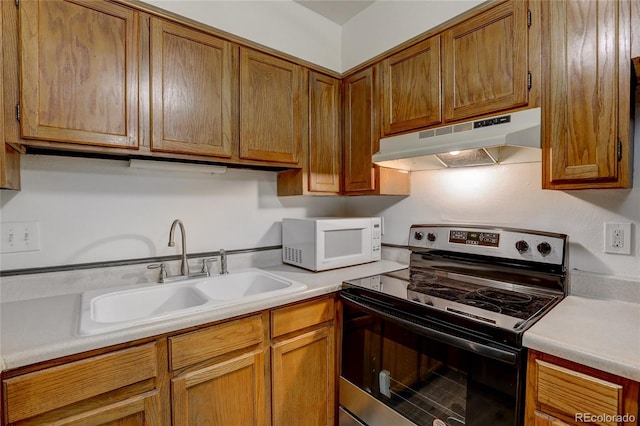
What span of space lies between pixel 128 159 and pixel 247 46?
0.85 metres

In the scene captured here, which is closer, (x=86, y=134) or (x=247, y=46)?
(x=86, y=134)

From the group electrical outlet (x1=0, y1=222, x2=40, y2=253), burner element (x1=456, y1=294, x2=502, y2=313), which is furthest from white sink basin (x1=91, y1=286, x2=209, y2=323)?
burner element (x1=456, y1=294, x2=502, y2=313)

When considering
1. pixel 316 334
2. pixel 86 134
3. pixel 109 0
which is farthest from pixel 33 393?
pixel 109 0

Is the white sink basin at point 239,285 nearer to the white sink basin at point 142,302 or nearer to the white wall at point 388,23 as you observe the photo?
the white sink basin at point 142,302

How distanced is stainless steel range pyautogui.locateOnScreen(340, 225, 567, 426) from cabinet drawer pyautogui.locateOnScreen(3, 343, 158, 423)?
0.89 m

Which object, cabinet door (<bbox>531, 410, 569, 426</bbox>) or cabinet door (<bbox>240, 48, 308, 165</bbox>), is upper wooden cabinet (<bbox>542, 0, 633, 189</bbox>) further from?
cabinet door (<bbox>240, 48, 308, 165</bbox>)

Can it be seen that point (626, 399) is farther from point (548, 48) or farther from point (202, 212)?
point (202, 212)

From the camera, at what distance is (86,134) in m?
1.22

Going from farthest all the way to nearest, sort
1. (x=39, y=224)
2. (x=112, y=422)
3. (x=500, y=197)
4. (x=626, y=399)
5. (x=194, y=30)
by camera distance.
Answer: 1. (x=500, y=197)
2. (x=194, y=30)
3. (x=39, y=224)
4. (x=112, y=422)
5. (x=626, y=399)

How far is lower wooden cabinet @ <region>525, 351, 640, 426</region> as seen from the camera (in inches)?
31.9

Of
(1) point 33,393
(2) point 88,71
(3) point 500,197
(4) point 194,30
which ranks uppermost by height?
(4) point 194,30

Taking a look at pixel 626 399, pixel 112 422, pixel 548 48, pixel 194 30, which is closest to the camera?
pixel 626 399

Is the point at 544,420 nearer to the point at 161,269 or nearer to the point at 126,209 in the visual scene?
the point at 161,269
